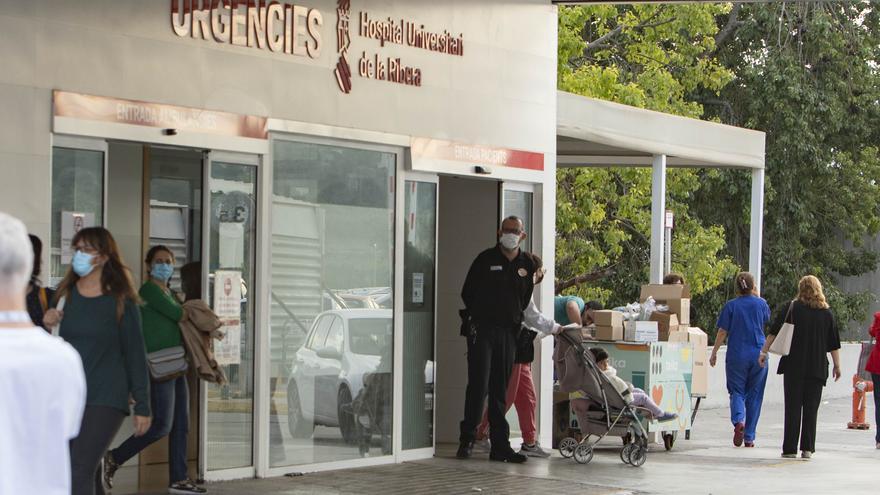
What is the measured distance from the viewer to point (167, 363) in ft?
32.5

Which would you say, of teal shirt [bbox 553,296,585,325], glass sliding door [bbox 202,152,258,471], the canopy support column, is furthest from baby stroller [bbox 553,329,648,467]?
the canopy support column

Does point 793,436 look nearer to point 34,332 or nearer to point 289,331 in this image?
point 289,331

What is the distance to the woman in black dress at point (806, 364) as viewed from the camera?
582 inches

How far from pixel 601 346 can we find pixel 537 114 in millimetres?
2351

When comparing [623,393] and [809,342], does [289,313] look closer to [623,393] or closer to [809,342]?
[623,393]

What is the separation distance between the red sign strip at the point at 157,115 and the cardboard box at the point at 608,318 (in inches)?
193

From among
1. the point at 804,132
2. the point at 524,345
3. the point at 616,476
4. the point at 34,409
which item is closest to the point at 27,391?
the point at 34,409

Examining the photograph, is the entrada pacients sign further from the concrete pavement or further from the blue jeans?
the concrete pavement

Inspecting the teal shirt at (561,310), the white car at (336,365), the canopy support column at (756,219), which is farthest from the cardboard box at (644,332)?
the canopy support column at (756,219)

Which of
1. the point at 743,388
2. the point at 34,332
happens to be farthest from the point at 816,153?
the point at 34,332

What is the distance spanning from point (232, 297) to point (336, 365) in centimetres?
138

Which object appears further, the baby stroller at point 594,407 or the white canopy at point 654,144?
the white canopy at point 654,144

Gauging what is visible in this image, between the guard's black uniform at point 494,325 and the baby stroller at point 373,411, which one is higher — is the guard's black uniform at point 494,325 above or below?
above

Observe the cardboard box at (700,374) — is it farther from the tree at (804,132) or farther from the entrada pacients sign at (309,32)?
the tree at (804,132)
